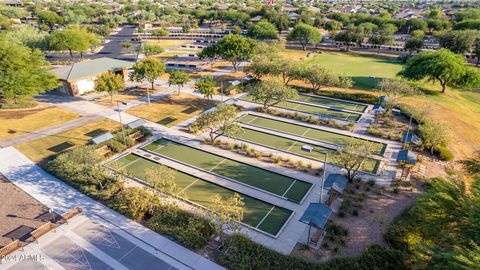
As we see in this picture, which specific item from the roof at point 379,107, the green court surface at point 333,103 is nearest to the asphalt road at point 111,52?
the green court surface at point 333,103

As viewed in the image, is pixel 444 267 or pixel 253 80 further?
pixel 253 80

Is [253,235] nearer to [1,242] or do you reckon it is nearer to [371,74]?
[1,242]

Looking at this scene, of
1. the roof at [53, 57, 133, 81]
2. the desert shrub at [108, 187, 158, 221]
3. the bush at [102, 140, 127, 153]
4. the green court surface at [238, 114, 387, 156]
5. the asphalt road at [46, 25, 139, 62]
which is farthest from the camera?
the asphalt road at [46, 25, 139, 62]

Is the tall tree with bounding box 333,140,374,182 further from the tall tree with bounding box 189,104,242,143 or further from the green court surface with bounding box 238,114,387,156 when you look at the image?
the tall tree with bounding box 189,104,242,143

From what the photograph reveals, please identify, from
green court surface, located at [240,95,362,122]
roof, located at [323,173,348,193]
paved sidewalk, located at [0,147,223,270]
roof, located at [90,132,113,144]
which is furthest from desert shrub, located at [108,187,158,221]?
green court surface, located at [240,95,362,122]

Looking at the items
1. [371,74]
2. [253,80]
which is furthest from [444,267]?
[371,74]

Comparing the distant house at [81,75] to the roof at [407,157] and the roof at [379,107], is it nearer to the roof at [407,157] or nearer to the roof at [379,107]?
the roof at [379,107]
